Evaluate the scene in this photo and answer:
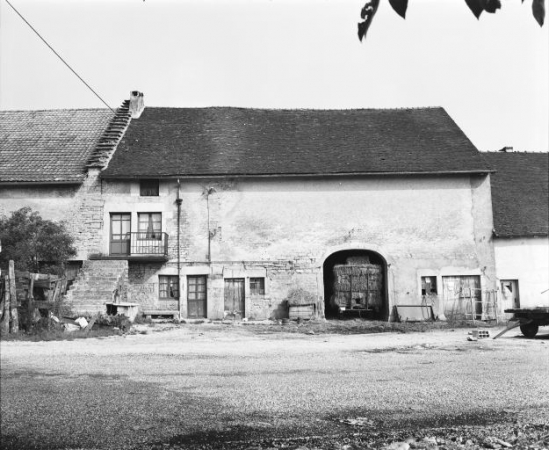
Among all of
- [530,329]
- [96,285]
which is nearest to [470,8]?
[530,329]

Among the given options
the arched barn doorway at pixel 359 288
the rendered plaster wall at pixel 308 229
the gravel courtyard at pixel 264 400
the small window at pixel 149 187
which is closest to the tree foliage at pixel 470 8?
the gravel courtyard at pixel 264 400

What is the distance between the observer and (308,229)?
21.9 m

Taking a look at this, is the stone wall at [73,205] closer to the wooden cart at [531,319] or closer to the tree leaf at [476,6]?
the wooden cart at [531,319]

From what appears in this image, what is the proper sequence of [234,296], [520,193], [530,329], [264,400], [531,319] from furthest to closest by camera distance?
1. [520,193]
2. [234,296]
3. [530,329]
4. [531,319]
5. [264,400]

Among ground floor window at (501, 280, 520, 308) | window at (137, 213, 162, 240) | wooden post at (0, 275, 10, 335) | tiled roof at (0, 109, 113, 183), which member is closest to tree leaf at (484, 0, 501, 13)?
wooden post at (0, 275, 10, 335)

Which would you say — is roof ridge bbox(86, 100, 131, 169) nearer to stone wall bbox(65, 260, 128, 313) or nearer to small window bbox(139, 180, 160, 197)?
small window bbox(139, 180, 160, 197)

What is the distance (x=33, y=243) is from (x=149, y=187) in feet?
17.7

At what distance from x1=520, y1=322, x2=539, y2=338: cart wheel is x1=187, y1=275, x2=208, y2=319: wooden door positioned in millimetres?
11227

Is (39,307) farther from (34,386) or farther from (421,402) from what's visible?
(421,402)

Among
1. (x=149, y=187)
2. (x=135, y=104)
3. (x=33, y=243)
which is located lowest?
(x=33, y=243)

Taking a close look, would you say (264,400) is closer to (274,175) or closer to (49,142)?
(274,175)

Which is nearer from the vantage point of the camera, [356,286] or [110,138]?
[356,286]

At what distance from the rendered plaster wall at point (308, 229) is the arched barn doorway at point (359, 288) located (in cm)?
43

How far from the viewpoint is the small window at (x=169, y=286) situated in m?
21.4
